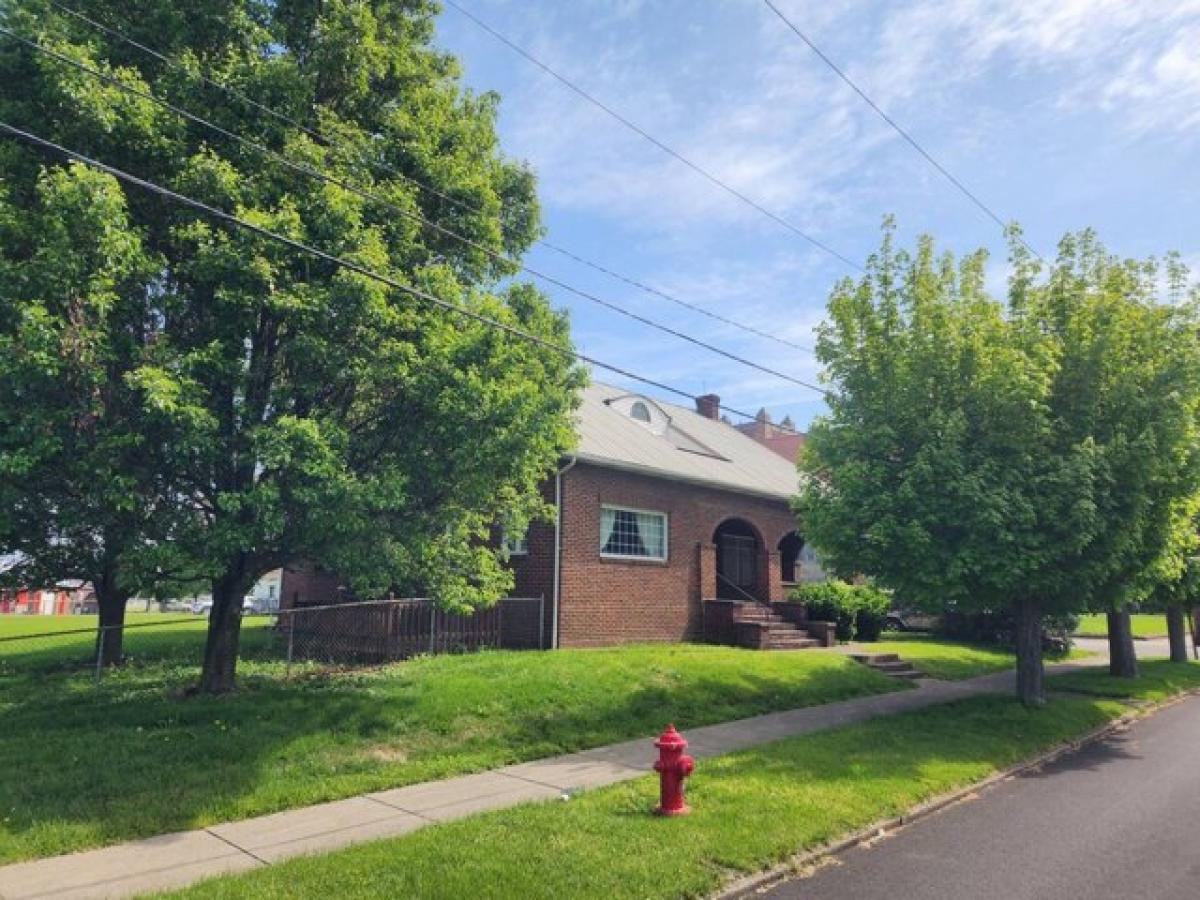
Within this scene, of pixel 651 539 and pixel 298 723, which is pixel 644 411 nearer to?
pixel 651 539

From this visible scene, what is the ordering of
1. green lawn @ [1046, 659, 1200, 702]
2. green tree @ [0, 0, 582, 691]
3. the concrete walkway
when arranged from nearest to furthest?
the concrete walkway, green tree @ [0, 0, 582, 691], green lawn @ [1046, 659, 1200, 702]

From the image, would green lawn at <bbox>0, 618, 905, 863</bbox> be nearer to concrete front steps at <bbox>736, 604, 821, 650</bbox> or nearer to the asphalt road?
concrete front steps at <bbox>736, 604, 821, 650</bbox>

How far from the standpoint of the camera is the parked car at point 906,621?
97.4 ft

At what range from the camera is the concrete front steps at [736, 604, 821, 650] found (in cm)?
1903

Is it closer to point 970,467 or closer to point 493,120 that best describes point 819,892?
point 970,467

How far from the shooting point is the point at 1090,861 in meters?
6.58

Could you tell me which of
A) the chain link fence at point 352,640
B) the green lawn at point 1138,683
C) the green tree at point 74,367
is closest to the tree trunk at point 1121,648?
the green lawn at point 1138,683

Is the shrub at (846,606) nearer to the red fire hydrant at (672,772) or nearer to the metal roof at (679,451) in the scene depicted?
the metal roof at (679,451)

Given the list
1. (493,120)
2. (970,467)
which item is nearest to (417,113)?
(493,120)

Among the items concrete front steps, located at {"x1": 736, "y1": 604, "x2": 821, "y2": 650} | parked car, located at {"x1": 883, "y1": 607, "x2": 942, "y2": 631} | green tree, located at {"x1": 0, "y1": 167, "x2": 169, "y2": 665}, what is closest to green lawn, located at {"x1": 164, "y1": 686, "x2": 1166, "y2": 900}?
green tree, located at {"x1": 0, "y1": 167, "x2": 169, "y2": 665}

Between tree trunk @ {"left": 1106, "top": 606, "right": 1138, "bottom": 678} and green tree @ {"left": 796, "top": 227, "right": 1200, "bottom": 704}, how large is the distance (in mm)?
6830

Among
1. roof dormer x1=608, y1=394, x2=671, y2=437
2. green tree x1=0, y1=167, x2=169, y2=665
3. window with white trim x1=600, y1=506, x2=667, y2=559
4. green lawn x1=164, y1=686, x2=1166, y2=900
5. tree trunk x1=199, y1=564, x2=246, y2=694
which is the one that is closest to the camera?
green lawn x1=164, y1=686, x2=1166, y2=900

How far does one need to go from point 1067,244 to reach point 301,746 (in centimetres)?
1330

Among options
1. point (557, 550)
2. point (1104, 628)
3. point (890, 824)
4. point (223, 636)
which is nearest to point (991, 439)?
point (890, 824)
